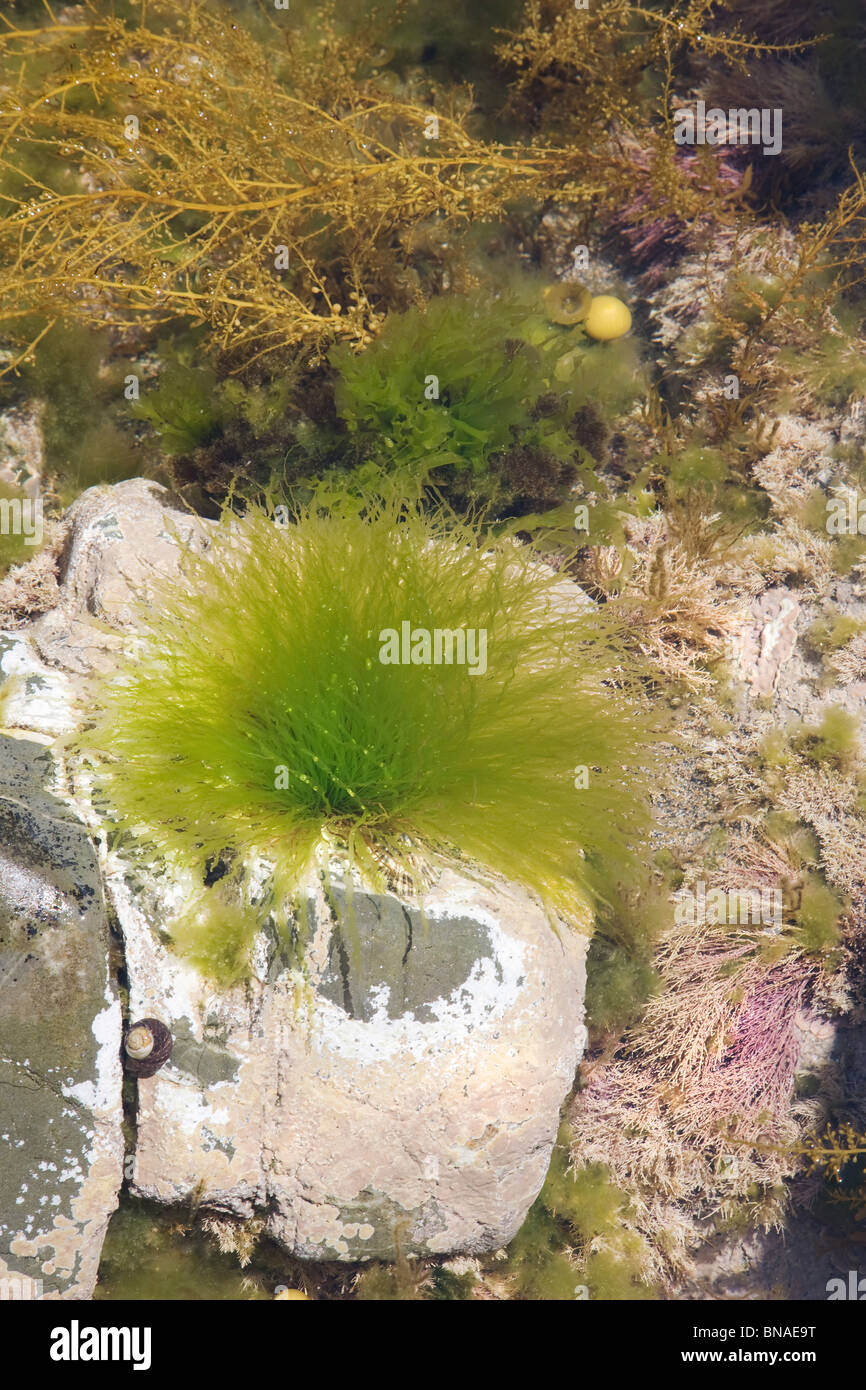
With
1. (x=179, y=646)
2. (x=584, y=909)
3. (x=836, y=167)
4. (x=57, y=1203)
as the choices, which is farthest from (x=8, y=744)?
(x=836, y=167)

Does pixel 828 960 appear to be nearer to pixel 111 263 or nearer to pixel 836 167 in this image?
pixel 836 167

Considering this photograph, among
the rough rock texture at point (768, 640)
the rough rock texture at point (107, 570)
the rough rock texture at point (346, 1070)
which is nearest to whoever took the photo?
the rough rock texture at point (346, 1070)

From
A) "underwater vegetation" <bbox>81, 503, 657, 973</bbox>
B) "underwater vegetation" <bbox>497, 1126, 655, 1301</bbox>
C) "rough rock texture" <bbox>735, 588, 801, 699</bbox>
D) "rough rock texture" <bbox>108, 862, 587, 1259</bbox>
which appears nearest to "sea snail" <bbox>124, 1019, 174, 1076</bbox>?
"rough rock texture" <bbox>108, 862, 587, 1259</bbox>

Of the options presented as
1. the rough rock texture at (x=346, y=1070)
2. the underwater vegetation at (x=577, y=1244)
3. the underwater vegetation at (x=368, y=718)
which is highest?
the underwater vegetation at (x=368, y=718)

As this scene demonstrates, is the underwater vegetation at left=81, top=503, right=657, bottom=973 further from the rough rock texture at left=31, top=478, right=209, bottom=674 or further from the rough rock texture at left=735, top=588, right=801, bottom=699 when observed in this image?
the rough rock texture at left=735, top=588, right=801, bottom=699

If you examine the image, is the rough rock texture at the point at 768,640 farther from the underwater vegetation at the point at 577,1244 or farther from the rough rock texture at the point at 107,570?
the rough rock texture at the point at 107,570

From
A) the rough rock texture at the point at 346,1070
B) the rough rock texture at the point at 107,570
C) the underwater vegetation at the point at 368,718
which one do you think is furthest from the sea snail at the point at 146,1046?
the rough rock texture at the point at 107,570
